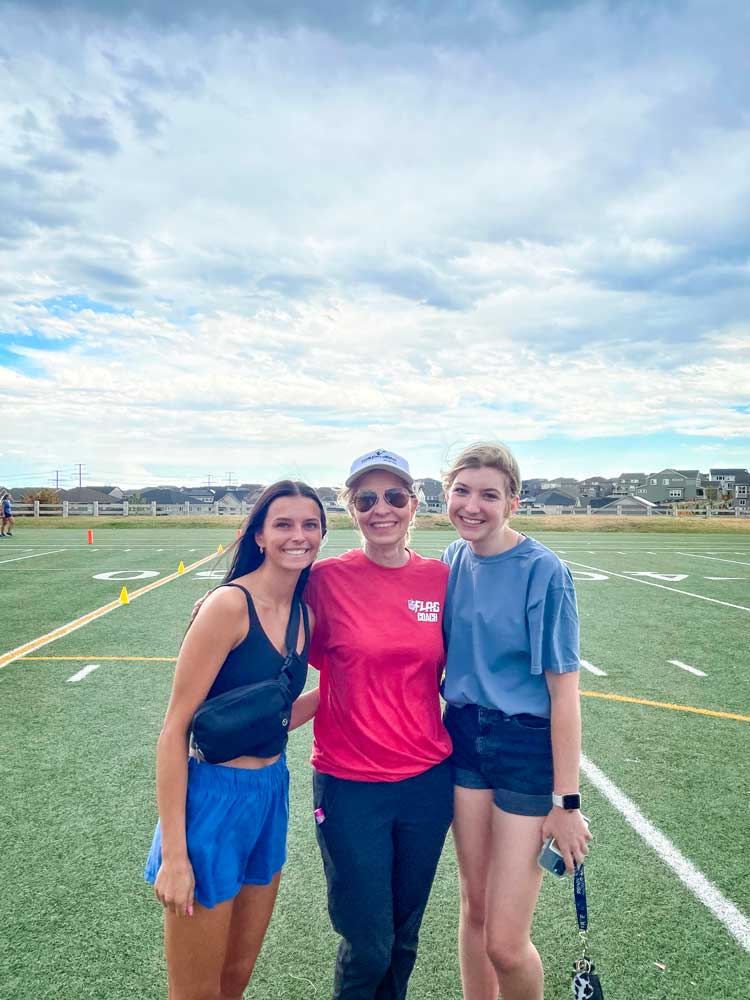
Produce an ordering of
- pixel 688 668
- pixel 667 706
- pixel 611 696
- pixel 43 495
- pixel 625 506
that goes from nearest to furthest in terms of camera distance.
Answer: pixel 667 706, pixel 611 696, pixel 688 668, pixel 625 506, pixel 43 495

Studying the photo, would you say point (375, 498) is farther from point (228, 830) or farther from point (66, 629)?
point (66, 629)

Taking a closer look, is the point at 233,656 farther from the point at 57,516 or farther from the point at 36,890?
the point at 57,516

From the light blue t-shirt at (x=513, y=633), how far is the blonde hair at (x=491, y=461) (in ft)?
0.84

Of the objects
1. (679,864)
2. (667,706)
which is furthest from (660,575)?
(679,864)

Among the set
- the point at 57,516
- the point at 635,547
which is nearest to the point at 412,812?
the point at 635,547

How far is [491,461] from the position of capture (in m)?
2.72

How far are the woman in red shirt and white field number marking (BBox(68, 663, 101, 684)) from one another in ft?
18.0

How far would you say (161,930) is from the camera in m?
3.21

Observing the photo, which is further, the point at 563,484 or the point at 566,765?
the point at 563,484

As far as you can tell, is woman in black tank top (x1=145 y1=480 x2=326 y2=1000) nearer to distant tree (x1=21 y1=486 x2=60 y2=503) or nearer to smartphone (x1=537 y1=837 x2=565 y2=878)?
smartphone (x1=537 y1=837 x2=565 y2=878)

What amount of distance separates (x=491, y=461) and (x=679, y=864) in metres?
2.60

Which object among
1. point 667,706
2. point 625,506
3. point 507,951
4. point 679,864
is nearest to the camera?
point 507,951

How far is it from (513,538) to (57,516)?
44.1 meters

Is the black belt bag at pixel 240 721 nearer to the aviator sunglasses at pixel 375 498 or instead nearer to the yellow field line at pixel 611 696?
the aviator sunglasses at pixel 375 498
